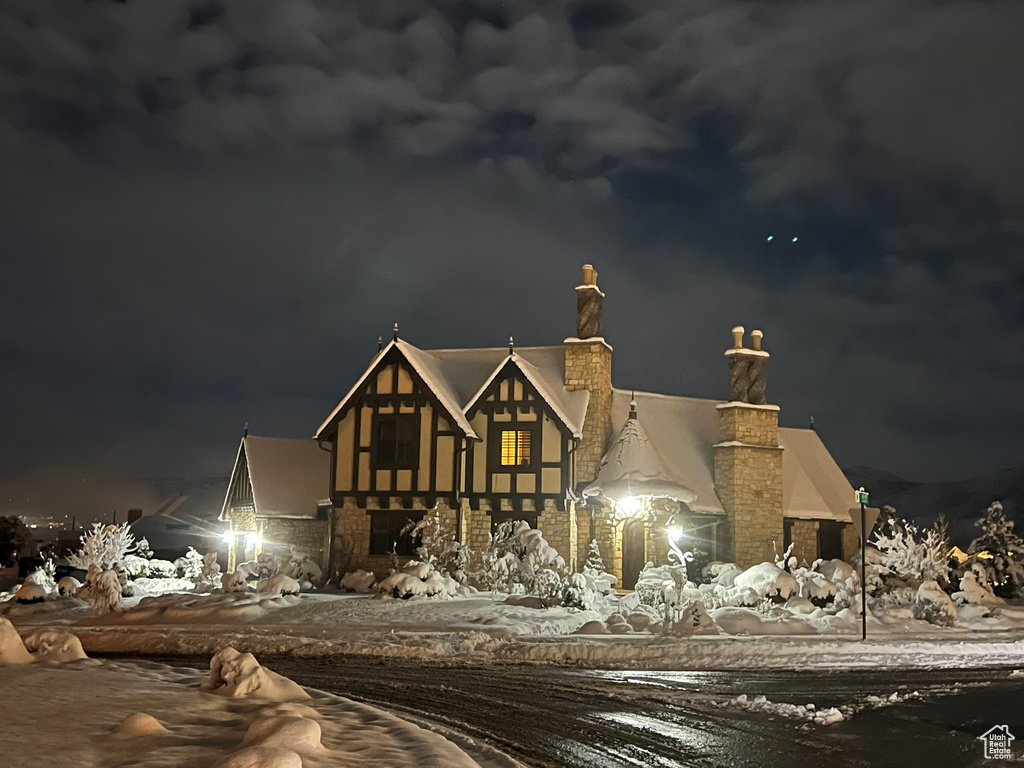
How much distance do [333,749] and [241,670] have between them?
2.98m

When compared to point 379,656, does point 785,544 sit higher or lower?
higher

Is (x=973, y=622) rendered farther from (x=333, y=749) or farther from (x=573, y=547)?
(x=333, y=749)

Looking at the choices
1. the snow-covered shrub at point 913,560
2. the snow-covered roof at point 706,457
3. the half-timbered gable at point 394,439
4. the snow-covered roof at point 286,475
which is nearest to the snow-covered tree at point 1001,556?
the snow-covered shrub at point 913,560

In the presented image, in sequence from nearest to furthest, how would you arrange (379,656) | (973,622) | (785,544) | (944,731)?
1. (944,731)
2. (379,656)
3. (973,622)
4. (785,544)

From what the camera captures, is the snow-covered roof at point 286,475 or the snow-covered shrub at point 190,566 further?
the snow-covered shrub at point 190,566

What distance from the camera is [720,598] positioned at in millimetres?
21922

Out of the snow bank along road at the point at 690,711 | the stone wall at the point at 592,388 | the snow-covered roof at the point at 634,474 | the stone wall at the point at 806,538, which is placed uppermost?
the stone wall at the point at 592,388

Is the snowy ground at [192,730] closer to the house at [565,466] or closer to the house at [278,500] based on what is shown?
the house at [565,466]

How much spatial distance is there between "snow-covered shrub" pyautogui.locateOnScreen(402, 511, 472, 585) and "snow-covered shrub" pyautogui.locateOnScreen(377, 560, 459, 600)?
3.94 ft

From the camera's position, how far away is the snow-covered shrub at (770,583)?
73.3 ft

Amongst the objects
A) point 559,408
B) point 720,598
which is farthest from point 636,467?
point 720,598

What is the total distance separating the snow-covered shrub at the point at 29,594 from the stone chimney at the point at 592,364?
629 inches

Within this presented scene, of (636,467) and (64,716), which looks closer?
(64,716)

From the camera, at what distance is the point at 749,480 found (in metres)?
27.8
